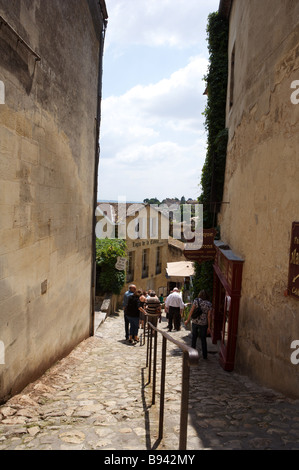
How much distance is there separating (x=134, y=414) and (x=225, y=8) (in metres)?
10.1

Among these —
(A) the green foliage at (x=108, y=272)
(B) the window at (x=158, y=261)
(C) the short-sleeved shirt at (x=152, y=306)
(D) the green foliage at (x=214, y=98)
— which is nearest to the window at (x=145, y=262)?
(B) the window at (x=158, y=261)

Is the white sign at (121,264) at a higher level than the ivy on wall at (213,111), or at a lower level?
lower

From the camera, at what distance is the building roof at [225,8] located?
9452 mm

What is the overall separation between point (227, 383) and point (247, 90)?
4.78 m

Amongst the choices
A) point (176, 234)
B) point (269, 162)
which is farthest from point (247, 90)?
point (176, 234)

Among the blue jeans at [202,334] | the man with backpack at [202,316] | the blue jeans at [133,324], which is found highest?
the man with backpack at [202,316]

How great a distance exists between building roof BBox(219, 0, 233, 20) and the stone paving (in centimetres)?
887

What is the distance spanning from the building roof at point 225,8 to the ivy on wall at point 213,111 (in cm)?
24

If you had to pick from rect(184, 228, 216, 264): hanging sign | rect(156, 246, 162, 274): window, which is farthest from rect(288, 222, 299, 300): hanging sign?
rect(156, 246, 162, 274): window

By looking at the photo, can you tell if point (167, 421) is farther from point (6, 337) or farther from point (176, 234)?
point (176, 234)

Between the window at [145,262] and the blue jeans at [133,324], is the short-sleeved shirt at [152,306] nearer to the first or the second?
the blue jeans at [133,324]

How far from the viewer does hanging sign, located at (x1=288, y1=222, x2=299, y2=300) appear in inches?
161

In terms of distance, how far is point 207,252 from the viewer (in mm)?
8555

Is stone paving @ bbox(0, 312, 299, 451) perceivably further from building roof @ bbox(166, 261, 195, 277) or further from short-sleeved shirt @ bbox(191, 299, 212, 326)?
building roof @ bbox(166, 261, 195, 277)
